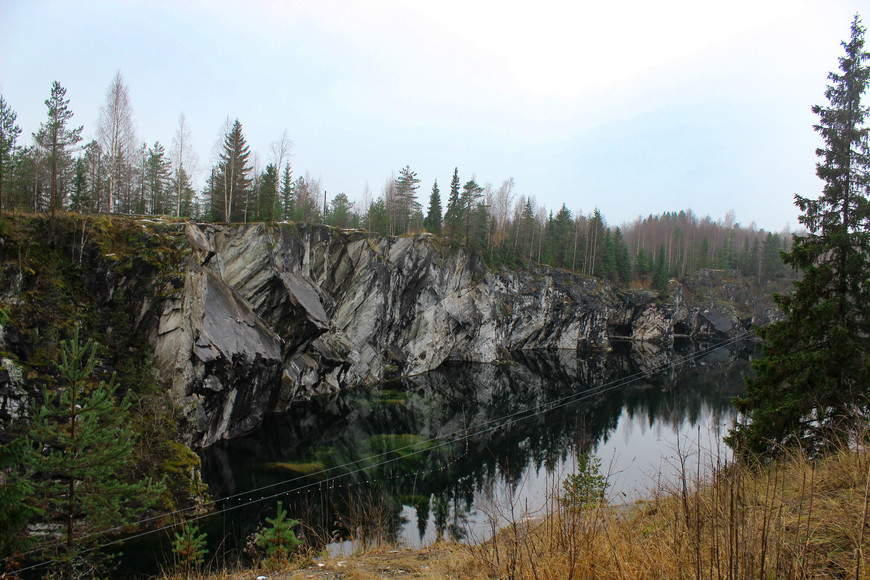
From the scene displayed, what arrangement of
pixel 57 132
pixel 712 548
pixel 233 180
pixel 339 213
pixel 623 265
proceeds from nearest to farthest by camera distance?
pixel 712 548
pixel 57 132
pixel 233 180
pixel 339 213
pixel 623 265

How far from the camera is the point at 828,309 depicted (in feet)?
30.3

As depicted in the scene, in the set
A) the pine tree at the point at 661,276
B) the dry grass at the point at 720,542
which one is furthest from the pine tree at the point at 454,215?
the dry grass at the point at 720,542

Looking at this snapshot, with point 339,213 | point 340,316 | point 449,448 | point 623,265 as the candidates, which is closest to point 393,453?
point 449,448

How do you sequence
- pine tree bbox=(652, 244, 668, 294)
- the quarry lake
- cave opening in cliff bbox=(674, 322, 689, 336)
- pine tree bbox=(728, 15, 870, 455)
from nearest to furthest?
pine tree bbox=(728, 15, 870, 455)
the quarry lake
pine tree bbox=(652, 244, 668, 294)
cave opening in cliff bbox=(674, 322, 689, 336)

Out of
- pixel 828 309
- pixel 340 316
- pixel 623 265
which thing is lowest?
pixel 340 316

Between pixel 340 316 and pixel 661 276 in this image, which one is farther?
pixel 661 276

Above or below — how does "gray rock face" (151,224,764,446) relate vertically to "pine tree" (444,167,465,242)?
below

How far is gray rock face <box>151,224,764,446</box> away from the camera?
63.7 feet

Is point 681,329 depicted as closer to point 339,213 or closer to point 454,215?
point 454,215

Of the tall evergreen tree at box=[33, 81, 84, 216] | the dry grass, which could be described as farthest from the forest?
the dry grass

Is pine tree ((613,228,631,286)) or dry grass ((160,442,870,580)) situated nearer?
dry grass ((160,442,870,580))

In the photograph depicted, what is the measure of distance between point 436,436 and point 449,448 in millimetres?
1909

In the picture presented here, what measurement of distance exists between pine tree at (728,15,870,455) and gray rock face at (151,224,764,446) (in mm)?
18886

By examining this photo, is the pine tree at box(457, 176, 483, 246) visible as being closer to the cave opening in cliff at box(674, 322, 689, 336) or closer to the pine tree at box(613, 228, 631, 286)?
the pine tree at box(613, 228, 631, 286)
